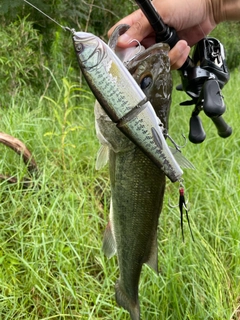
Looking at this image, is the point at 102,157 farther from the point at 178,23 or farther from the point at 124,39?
the point at 178,23

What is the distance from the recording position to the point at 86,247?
2391 mm

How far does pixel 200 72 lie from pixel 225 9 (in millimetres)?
493

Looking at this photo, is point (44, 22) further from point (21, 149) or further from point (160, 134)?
point (160, 134)

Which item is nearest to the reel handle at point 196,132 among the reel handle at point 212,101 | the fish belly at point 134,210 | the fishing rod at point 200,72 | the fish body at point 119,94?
the fishing rod at point 200,72

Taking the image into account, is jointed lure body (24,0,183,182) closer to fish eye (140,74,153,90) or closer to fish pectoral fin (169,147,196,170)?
fish pectoral fin (169,147,196,170)

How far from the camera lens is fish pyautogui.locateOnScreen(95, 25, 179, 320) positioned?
133 cm

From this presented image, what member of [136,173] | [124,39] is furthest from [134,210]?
[124,39]

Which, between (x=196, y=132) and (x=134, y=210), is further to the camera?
(x=196, y=132)

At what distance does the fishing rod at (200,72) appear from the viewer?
1.45m

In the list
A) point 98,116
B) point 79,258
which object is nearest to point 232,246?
point 79,258

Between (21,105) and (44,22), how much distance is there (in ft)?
6.08

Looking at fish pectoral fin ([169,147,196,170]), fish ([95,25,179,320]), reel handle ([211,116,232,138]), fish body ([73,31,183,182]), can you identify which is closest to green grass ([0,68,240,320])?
fish ([95,25,179,320])

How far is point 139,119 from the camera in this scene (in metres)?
1.10

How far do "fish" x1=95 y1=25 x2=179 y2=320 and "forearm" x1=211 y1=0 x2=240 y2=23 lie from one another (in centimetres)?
71
